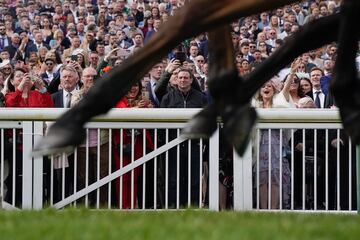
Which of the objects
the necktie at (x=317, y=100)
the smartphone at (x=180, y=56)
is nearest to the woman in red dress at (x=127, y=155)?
the necktie at (x=317, y=100)

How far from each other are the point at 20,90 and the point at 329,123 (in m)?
3.55

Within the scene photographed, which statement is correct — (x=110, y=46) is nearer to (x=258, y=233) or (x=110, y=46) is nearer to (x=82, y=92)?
(x=82, y=92)

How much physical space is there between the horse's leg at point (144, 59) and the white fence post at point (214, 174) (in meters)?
3.11

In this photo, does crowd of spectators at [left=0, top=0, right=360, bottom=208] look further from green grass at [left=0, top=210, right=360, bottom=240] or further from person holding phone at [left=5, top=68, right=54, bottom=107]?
green grass at [left=0, top=210, right=360, bottom=240]

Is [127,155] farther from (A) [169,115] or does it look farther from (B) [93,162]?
(A) [169,115]

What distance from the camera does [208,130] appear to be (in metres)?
5.21

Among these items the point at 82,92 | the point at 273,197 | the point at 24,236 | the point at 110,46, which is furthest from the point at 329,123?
the point at 110,46

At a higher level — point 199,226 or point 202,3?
point 202,3

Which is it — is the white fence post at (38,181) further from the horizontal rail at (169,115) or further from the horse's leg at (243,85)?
the horse's leg at (243,85)

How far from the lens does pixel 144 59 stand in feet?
15.9

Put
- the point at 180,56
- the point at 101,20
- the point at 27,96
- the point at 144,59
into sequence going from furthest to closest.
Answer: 1. the point at 101,20
2. the point at 180,56
3. the point at 27,96
4. the point at 144,59

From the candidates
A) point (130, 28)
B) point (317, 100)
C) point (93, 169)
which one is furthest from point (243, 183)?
point (130, 28)

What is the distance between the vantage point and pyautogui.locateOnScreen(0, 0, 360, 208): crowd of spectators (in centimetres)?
940

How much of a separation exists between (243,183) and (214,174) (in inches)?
11.0
